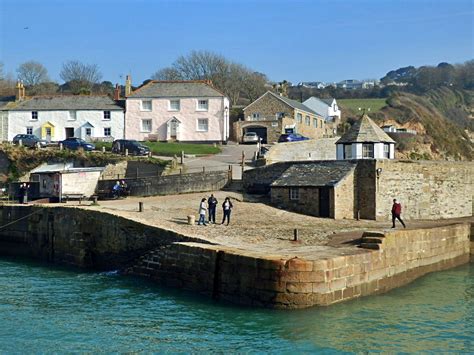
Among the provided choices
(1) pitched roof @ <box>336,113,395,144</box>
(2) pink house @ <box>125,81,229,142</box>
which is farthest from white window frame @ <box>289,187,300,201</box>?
(2) pink house @ <box>125,81,229,142</box>

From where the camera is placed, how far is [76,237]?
1179 inches

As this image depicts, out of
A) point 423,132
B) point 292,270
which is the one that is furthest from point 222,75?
point 292,270

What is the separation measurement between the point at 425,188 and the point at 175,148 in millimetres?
23255

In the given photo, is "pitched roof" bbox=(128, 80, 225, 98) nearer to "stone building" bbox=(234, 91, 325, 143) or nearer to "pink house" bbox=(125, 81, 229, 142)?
"pink house" bbox=(125, 81, 229, 142)

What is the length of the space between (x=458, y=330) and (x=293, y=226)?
11866mm

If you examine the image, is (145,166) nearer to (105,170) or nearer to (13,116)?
(105,170)

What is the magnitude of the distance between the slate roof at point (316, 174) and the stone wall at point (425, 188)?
5.74 ft

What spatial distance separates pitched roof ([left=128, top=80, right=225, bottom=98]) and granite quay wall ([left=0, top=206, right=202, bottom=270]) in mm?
26837

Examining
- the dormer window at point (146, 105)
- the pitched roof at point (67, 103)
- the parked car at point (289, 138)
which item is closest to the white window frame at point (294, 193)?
the parked car at point (289, 138)

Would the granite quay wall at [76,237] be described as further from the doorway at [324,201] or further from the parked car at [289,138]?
the parked car at [289,138]

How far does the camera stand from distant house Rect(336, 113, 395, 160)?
35719mm

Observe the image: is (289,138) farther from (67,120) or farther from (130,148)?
(67,120)

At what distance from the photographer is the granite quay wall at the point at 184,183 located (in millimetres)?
37500

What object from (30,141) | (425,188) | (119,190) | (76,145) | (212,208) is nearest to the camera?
(212,208)
